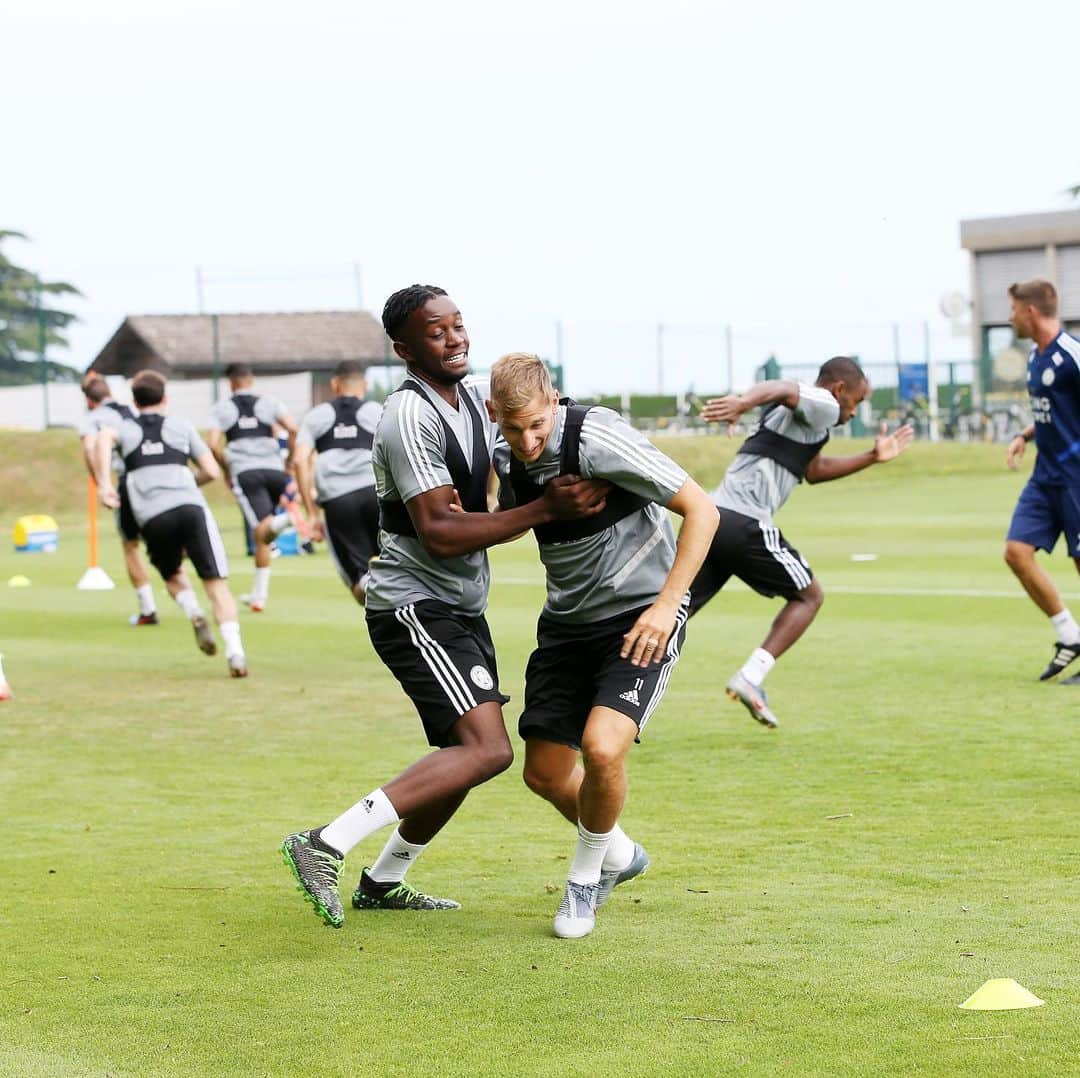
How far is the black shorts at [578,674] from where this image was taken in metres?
5.57

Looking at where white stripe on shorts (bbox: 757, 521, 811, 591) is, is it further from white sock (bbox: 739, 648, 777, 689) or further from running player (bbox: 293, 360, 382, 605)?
running player (bbox: 293, 360, 382, 605)

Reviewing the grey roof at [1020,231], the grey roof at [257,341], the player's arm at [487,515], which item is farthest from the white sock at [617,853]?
the grey roof at [1020,231]

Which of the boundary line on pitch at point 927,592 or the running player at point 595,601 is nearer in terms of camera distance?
the running player at point 595,601

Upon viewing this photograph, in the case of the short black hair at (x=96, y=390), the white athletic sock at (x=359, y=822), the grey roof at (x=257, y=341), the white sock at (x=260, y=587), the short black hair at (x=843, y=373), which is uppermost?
the grey roof at (x=257, y=341)

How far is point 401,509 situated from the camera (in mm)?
5730

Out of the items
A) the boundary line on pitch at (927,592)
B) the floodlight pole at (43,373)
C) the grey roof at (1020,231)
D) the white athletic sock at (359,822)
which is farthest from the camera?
the grey roof at (1020,231)

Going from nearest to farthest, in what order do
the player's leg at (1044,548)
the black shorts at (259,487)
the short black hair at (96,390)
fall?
1. the player's leg at (1044,548)
2. the short black hair at (96,390)
3. the black shorts at (259,487)

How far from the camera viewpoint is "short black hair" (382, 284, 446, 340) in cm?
562

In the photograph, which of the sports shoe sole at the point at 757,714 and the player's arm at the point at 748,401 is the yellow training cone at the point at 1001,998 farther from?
the sports shoe sole at the point at 757,714

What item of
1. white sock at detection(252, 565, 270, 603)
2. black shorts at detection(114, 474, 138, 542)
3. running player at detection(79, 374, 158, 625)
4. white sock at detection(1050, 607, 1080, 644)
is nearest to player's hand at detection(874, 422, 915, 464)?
white sock at detection(1050, 607, 1080, 644)

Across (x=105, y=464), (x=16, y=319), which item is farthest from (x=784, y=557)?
(x=16, y=319)

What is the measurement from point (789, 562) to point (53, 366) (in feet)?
184

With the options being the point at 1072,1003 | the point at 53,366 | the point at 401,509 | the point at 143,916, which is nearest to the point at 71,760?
the point at 143,916

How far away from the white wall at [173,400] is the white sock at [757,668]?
32.3m
